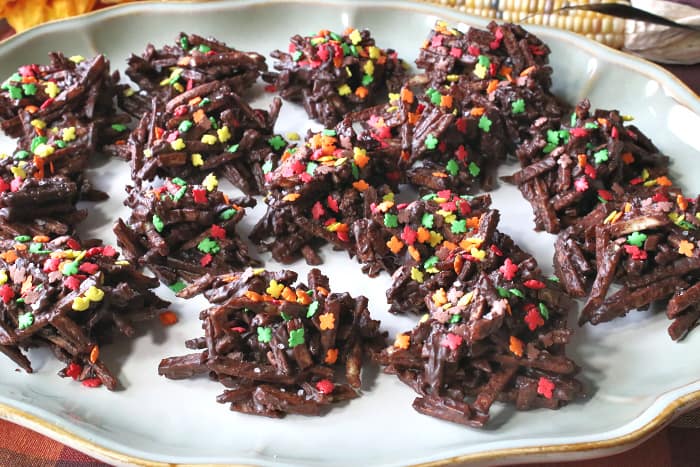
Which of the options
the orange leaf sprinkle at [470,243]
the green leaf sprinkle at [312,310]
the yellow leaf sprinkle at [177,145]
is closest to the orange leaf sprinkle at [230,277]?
the green leaf sprinkle at [312,310]

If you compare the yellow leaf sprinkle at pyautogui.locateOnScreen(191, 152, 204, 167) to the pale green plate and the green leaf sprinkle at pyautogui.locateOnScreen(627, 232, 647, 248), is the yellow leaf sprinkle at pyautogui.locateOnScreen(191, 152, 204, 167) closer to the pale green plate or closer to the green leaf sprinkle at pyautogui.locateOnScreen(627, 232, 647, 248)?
the pale green plate

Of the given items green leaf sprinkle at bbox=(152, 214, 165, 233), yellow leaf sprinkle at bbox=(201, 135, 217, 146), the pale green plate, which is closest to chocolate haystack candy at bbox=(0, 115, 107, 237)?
the pale green plate

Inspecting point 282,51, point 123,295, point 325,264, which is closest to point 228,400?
point 123,295

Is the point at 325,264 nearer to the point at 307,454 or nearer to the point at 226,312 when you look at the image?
the point at 226,312

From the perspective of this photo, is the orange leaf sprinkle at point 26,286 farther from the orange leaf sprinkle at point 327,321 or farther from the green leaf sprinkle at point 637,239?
the green leaf sprinkle at point 637,239

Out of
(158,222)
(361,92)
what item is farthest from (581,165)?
(158,222)
